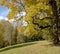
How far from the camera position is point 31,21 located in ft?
60.5

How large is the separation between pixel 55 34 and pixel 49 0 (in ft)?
11.0

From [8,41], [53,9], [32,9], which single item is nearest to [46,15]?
[53,9]

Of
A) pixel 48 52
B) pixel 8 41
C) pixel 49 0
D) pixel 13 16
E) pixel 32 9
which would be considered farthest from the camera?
pixel 8 41

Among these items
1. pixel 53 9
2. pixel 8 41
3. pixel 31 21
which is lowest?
pixel 8 41

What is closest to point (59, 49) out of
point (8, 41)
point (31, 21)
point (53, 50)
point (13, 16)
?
point (53, 50)

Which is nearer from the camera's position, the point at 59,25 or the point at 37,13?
the point at 37,13

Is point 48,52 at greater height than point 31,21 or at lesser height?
lesser

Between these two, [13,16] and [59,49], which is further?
[13,16]

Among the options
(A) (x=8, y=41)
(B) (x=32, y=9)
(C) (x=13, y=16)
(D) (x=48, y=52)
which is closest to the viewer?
(D) (x=48, y=52)

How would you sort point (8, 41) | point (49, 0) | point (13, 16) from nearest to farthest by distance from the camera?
point (49, 0)
point (13, 16)
point (8, 41)

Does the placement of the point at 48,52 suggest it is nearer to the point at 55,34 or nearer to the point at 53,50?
the point at 53,50

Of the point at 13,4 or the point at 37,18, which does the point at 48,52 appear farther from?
the point at 13,4

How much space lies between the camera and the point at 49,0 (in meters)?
18.3

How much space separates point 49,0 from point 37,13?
1803 millimetres
